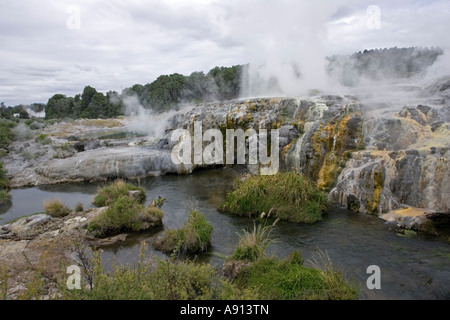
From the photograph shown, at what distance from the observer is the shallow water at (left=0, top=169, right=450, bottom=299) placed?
23.0 feet

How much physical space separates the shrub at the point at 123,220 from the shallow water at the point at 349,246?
48 cm

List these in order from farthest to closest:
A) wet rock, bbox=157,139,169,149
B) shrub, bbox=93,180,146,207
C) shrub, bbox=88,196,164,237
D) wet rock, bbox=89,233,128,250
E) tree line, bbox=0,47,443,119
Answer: tree line, bbox=0,47,443,119 < wet rock, bbox=157,139,169,149 < shrub, bbox=93,180,146,207 < shrub, bbox=88,196,164,237 < wet rock, bbox=89,233,128,250

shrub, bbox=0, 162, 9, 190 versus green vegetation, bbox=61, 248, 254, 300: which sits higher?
green vegetation, bbox=61, 248, 254, 300

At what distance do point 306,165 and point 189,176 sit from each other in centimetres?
737

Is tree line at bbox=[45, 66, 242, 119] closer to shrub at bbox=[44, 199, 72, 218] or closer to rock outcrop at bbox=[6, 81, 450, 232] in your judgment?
rock outcrop at bbox=[6, 81, 450, 232]

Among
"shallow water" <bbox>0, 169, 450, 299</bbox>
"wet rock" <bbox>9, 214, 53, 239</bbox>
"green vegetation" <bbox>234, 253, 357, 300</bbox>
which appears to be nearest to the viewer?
"green vegetation" <bbox>234, 253, 357, 300</bbox>

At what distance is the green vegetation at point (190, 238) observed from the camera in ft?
29.3

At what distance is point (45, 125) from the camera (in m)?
47.3

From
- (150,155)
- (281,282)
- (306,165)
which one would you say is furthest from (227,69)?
(281,282)

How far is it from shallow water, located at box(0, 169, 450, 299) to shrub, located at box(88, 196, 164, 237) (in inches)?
19.0

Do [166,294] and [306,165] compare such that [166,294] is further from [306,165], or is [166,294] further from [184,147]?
[184,147]

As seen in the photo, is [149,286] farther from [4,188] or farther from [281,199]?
[4,188]

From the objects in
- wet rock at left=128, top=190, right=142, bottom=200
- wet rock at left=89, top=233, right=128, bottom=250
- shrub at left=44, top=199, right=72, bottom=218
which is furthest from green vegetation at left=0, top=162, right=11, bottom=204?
wet rock at left=89, top=233, right=128, bottom=250

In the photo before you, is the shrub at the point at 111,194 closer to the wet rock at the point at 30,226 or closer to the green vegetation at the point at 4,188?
the wet rock at the point at 30,226
